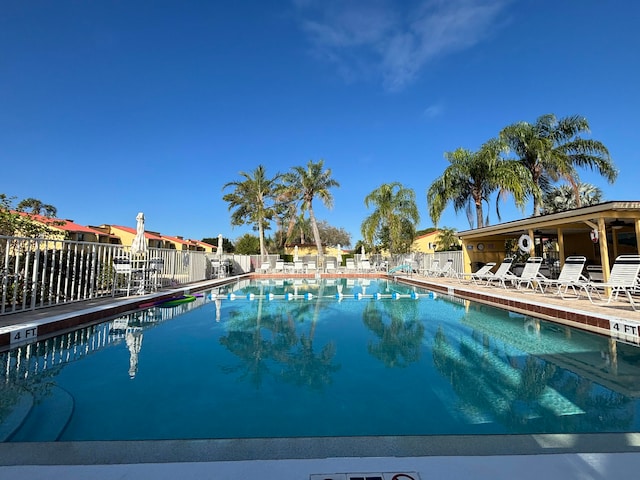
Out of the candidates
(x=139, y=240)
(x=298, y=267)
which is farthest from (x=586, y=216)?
(x=298, y=267)

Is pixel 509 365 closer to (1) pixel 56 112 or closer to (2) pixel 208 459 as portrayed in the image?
(2) pixel 208 459

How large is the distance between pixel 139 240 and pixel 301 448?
899 cm

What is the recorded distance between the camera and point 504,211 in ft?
62.7

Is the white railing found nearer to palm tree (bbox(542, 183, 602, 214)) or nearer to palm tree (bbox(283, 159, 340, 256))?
palm tree (bbox(283, 159, 340, 256))

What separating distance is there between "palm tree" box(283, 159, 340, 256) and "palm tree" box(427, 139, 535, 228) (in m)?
8.47

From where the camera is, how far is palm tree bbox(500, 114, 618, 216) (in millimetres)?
15641

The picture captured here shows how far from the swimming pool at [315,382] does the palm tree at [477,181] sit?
42.3 ft

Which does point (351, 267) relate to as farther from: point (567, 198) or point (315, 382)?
point (315, 382)

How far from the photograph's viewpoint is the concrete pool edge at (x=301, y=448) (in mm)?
1782

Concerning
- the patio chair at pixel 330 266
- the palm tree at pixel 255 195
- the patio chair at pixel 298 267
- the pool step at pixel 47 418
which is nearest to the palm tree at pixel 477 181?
the patio chair at pixel 330 266

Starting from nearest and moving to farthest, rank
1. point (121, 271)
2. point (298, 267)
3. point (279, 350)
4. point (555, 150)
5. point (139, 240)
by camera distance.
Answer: point (279, 350), point (121, 271), point (139, 240), point (555, 150), point (298, 267)

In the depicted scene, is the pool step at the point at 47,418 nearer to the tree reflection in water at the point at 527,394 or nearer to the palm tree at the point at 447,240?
the tree reflection in water at the point at 527,394

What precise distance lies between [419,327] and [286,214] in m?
23.9

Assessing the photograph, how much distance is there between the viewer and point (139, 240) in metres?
9.10
